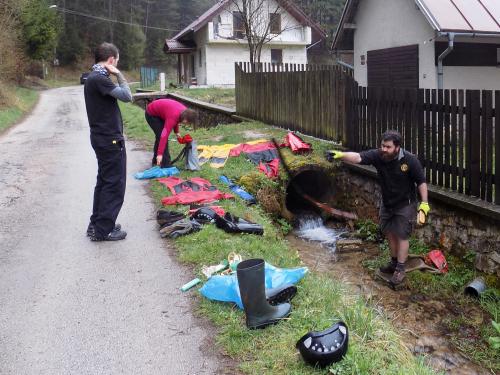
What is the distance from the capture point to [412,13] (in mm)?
13945

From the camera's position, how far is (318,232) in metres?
9.30

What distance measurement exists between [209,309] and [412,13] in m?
12.2

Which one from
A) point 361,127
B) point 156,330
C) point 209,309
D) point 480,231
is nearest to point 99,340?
point 156,330

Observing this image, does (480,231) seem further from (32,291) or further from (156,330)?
(32,291)

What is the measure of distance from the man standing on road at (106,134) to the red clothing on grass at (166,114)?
282 cm

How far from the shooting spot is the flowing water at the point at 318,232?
28.4 feet

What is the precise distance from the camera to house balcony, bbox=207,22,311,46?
111 ft

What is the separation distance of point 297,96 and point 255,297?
9045mm

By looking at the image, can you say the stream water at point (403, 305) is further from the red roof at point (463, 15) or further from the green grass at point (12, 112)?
the green grass at point (12, 112)

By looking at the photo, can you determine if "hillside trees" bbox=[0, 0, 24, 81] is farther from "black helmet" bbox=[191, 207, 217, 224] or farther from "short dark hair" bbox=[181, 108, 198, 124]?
"black helmet" bbox=[191, 207, 217, 224]

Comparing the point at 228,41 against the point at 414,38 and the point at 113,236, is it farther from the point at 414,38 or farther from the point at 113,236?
the point at 113,236

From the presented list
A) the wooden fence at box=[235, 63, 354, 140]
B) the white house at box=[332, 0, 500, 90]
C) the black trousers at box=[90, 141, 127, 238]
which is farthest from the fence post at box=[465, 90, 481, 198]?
the white house at box=[332, 0, 500, 90]

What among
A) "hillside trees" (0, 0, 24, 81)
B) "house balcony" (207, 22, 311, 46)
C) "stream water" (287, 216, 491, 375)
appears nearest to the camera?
"stream water" (287, 216, 491, 375)

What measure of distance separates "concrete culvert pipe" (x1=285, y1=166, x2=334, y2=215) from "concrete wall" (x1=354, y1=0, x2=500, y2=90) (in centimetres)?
524
